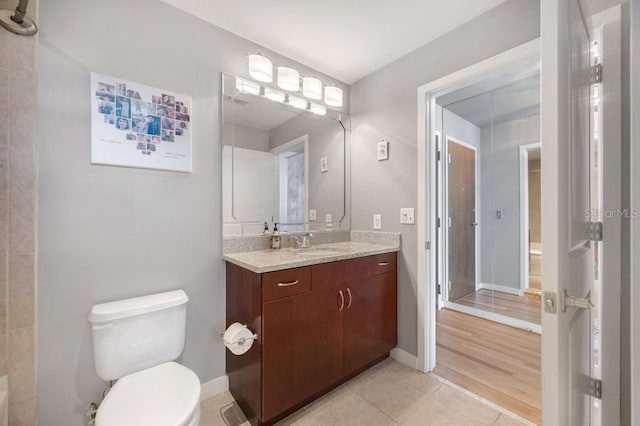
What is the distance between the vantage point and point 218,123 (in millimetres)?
1772

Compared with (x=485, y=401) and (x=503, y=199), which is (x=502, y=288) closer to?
(x=503, y=199)

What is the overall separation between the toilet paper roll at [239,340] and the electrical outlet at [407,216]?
4.53ft

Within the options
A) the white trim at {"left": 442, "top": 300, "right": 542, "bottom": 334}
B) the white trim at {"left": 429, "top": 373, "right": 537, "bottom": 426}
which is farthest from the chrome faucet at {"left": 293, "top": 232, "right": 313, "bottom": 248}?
the white trim at {"left": 442, "top": 300, "right": 542, "bottom": 334}

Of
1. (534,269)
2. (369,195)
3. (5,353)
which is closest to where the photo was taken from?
(5,353)

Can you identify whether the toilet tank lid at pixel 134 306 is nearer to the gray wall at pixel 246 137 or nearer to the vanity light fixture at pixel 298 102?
the gray wall at pixel 246 137

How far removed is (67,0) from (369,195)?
86.7 inches

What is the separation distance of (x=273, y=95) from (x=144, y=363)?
6.15ft

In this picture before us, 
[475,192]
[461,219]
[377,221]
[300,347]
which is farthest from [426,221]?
[475,192]

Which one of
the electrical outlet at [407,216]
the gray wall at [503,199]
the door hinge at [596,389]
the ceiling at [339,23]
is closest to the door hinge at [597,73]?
the ceiling at [339,23]

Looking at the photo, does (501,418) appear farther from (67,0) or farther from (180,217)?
(67,0)

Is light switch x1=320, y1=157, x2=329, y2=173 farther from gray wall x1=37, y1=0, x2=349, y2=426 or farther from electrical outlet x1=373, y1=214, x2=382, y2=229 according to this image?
gray wall x1=37, y1=0, x2=349, y2=426

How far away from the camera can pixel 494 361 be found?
2.14m

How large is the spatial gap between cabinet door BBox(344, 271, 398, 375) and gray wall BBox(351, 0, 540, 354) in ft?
0.40

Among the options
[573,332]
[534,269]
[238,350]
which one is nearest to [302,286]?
[238,350]
